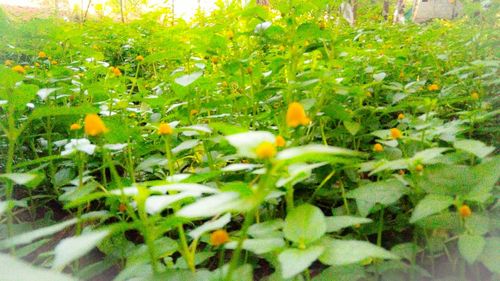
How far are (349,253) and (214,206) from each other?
19 centimetres

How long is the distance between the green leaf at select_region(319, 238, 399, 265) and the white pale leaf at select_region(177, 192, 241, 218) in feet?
0.50

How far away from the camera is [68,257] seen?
372mm

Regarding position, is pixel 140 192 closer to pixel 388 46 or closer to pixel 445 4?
pixel 388 46

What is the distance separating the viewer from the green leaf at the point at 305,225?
0.50 m

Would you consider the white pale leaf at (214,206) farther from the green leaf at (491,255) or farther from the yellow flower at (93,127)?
the green leaf at (491,255)

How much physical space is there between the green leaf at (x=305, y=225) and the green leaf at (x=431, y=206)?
149mm

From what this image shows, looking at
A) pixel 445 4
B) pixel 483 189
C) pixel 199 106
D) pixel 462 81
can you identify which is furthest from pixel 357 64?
pixel 445 4

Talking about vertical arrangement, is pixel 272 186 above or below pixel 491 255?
above

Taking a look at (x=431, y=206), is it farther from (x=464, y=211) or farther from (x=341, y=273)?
(x=341, y=273)

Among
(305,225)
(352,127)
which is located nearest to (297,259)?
(305,225)

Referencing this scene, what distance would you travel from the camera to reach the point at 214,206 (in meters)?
0.39

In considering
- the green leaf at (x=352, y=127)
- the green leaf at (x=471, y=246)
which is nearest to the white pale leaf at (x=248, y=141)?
the green leaf at (x=471, y=246)

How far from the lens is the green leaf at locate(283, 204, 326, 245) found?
0.50m

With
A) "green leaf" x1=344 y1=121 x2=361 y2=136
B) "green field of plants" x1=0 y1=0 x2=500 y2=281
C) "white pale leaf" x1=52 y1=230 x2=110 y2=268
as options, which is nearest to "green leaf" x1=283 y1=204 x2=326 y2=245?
"green field of plants" x1=0 y1=0 x2=500 y2=281
